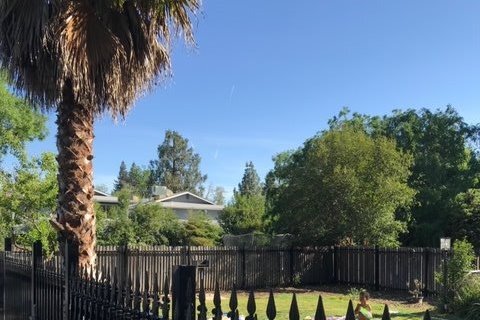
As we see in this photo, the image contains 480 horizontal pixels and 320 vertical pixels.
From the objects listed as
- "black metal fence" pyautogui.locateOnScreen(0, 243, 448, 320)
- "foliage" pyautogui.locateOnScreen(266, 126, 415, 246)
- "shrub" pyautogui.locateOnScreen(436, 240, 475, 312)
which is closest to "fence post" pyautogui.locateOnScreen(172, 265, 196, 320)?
"black metal fence" pyautogui.locateOnScreen(0, 243, 448, 320)

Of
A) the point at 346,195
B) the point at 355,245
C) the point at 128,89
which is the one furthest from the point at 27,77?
the point at 355,245

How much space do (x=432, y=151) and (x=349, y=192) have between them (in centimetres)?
1311

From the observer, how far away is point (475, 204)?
1113 inches

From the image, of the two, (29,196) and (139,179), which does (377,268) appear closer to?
(29,196)

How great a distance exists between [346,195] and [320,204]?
121 cm

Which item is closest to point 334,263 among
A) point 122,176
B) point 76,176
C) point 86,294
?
point 76,176

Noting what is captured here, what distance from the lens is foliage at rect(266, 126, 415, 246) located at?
80.7ft

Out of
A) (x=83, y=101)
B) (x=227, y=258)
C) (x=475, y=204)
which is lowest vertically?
(x=227, y=258)

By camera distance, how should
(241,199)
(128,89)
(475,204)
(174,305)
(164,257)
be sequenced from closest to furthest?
(174,305), (128,89), (164,257), (475,204), (241,199)

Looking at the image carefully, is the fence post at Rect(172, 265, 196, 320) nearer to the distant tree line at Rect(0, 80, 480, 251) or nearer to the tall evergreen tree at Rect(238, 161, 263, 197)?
the distant tree line at Rect(0, 80, 480, 251)

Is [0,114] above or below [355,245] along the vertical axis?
above

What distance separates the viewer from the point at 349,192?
24484 millimetres

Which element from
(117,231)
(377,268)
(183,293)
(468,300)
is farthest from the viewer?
(117,231)

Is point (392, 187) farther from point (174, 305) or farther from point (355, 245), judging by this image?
point (174, 305)
